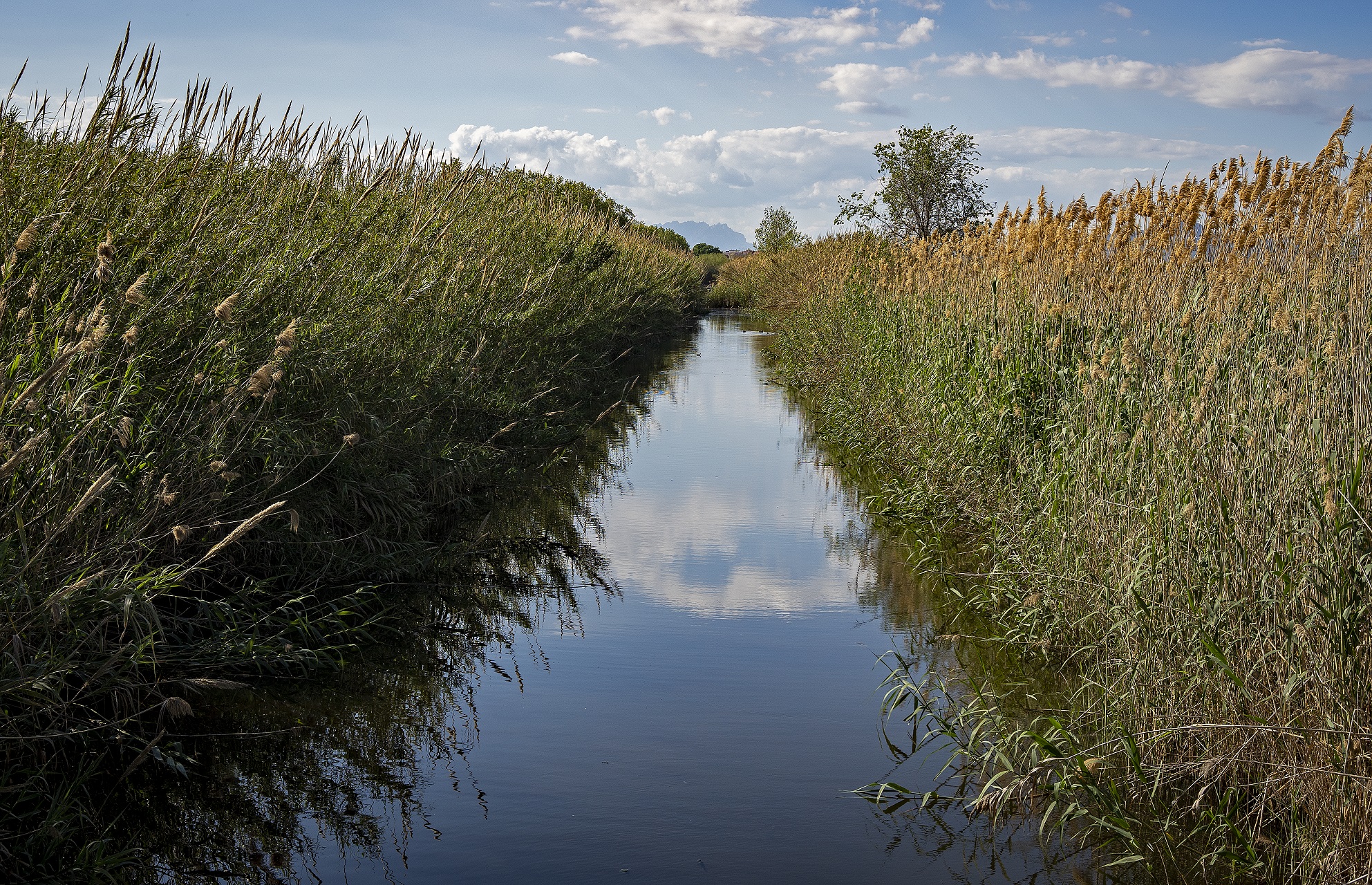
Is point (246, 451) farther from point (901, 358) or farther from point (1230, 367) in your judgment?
point (901, 358)

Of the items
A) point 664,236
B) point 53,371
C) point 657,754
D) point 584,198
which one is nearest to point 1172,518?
point 657,754

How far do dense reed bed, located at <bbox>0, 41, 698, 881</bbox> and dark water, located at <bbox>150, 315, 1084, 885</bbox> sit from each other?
555 mm

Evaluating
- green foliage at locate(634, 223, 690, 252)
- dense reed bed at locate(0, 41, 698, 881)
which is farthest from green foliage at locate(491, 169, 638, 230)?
dense reed bed at locate(0, 41, 698, 881)

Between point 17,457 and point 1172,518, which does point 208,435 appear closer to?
point 17,457

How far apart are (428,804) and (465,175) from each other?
5.50 m

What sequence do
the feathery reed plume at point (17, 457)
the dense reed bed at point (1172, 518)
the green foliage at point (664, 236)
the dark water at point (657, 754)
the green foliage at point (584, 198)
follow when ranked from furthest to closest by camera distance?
the green foliage at point (664, 236)
the green foliage at point (584, 198)
the dark water at point (657, 754)
the dense reed bed at point (1172, 518)
the feathery reed plume at point (17, 457)

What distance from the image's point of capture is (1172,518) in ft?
13.2

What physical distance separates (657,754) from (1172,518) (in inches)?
88.1

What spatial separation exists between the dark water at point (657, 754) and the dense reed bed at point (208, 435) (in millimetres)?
555

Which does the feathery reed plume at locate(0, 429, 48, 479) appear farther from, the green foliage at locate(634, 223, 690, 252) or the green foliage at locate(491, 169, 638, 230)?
the green foliage at locate(634, 223, 690, 252)

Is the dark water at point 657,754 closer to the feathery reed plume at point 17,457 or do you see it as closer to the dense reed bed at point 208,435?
the dense reed bed at point 208,435

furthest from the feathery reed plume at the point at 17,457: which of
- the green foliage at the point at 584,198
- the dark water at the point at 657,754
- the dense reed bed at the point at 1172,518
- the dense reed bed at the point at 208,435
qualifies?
the green foliage at the point at 584,198

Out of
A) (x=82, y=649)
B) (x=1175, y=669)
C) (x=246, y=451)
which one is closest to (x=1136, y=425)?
(x=1175, y=669)

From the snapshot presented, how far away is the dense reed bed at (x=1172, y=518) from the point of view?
3275 millimetres
